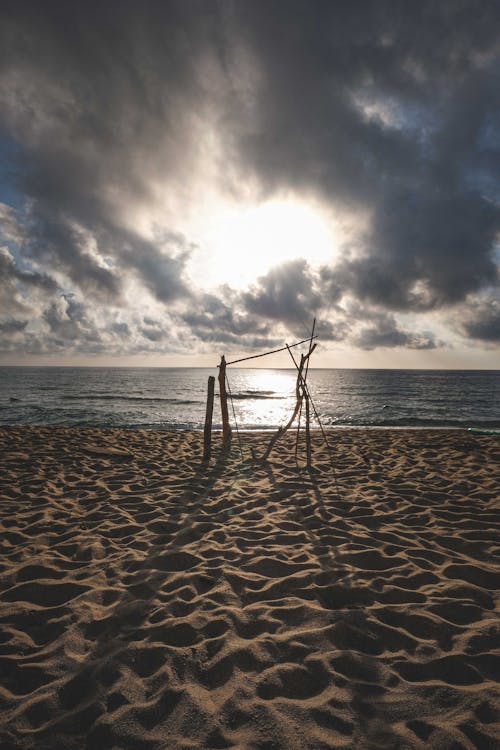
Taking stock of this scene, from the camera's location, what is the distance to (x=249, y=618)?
328 centimetres

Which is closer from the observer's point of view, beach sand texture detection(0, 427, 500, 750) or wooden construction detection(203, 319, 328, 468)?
beach sand texture detection(0, 427, 500, 750)

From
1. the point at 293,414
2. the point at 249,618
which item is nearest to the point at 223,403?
the point at 293,414

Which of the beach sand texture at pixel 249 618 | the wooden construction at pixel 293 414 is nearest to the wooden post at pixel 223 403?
the wooden construction at pixel 293 414

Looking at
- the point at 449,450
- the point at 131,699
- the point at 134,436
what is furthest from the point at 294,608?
the point at 134,436

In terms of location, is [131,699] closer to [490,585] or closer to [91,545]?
[91,545]

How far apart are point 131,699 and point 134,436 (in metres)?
11.6

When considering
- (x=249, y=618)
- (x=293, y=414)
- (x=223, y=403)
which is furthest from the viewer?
(x=223, y=403)

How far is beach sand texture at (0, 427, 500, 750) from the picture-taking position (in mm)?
2285

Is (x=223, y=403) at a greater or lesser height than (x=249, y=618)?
greater

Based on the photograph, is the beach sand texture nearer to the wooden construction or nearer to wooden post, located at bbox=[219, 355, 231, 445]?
the wooden construction

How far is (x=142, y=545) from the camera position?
186 inches

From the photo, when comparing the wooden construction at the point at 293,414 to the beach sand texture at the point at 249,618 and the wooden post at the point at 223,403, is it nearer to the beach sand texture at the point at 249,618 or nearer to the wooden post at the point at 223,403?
the wooden post at the point at 223,403

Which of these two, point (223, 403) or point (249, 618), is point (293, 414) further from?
point (249, 618)

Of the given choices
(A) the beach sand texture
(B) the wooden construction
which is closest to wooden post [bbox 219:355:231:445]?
(B) the wooden construction
